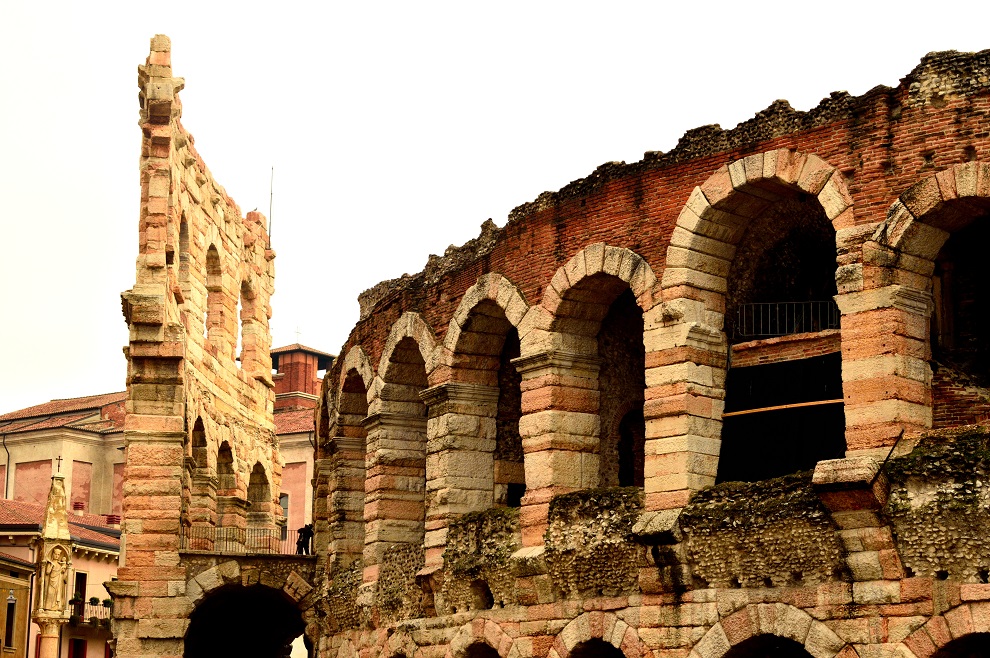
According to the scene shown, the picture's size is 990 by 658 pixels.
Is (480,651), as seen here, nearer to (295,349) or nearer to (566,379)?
(566,379)

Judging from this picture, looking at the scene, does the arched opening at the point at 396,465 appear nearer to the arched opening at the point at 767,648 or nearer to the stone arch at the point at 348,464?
the stone arch at the point at 348,464

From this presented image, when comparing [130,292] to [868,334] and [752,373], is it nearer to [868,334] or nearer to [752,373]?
[752,373]

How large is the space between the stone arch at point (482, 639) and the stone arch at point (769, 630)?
3251mm

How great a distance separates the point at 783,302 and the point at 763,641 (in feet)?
12.4

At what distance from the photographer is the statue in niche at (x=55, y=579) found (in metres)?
30.1

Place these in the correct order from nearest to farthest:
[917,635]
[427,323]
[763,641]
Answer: [917,635]
[763,641]
[427,323]

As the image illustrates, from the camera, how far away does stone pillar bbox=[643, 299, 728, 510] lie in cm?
2002

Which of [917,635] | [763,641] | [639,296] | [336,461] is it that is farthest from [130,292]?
[917,635]

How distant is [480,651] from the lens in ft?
75.4

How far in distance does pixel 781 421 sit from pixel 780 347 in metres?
1.43

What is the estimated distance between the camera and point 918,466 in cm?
1786

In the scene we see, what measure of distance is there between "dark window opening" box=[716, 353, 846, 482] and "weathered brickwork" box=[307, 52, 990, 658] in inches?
2.9

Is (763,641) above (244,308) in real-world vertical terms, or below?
below

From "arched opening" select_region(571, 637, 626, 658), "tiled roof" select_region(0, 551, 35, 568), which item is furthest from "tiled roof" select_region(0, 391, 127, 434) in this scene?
"arched opening" select_region(571, 637, 626, 658)
